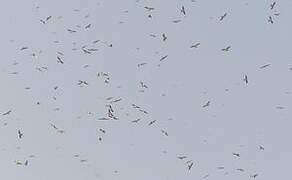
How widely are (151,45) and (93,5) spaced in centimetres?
26

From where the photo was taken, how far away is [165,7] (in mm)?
2229

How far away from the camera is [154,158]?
7.17 ft

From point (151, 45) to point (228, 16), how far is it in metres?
0.30

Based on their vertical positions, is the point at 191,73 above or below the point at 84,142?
above

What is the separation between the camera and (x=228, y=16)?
220cm

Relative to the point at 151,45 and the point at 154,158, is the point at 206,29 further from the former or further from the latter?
the point at 154,158

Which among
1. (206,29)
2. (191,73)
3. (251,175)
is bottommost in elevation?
(251,175)

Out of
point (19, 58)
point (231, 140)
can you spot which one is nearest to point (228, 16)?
point (231, 140)

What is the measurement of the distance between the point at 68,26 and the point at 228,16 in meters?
0.59

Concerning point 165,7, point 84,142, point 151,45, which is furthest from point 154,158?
point 165,7

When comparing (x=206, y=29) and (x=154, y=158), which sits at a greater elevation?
(x=206, y=29)

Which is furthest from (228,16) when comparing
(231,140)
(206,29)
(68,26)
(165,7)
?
(68,26)

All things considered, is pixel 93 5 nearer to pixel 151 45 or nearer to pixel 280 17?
pixel 151 45

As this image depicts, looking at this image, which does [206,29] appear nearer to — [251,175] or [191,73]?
[191,73]
